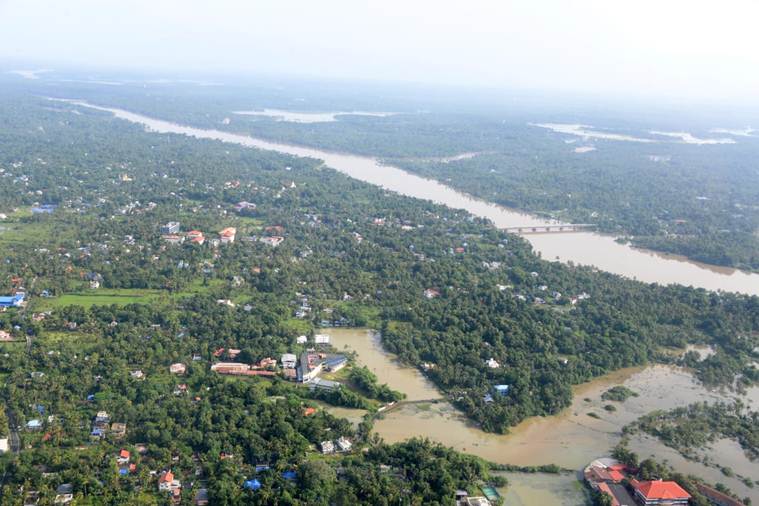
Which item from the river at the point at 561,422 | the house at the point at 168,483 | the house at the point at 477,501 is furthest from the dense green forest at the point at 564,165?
the house at the point at 168,483

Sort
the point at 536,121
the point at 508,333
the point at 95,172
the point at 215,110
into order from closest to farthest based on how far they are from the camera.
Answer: the point at 508,333, the point at 95,172, the point at 215,110, the point at 536,121

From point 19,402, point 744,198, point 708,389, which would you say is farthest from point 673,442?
point 744,198

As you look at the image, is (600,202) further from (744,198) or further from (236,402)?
(236,402)

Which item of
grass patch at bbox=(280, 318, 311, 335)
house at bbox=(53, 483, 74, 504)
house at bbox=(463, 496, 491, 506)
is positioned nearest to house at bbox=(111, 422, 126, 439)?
house at bbox=(53, 483, 74, 504)

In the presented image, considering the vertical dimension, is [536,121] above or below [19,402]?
above

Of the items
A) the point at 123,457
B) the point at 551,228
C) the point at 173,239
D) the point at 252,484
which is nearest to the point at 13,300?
the point at 173,239

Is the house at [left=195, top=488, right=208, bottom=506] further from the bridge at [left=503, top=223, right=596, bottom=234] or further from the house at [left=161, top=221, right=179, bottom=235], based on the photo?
the bridge at [left=503, top=223, right=596, bottom=234]

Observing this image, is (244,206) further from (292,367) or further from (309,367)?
(309,367)
